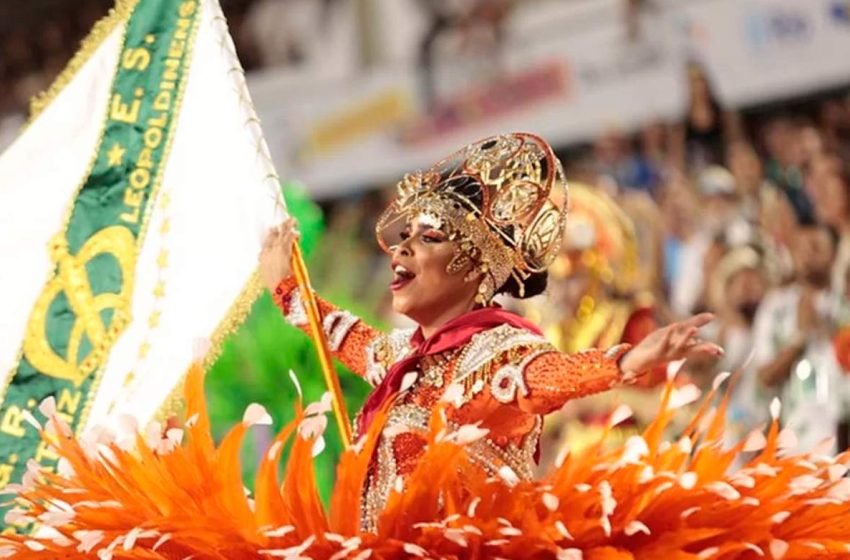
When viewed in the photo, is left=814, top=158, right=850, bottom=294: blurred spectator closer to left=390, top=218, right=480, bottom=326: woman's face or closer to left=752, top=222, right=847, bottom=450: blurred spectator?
left=752, top=222, right=847, bottom=450: blurred spectator

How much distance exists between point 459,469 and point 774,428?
43cm

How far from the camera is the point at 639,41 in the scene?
294 inches

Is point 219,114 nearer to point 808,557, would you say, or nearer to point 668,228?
point 808,557

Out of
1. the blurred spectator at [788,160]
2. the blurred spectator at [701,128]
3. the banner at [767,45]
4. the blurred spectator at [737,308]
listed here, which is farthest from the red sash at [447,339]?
the blurred spectator at [701,128]

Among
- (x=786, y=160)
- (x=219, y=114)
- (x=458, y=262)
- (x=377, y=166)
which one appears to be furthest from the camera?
(x=377, y=166)

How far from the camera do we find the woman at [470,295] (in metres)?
2.60

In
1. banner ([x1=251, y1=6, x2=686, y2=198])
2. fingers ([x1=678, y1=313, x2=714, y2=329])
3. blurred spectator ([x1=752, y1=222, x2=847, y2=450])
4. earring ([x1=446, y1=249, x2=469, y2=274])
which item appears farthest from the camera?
banner ([x1=251, y1=6, x2=686, y2=198])

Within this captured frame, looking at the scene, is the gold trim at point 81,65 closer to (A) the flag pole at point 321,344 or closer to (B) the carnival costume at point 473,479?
(A) the flag pole at point 321,344

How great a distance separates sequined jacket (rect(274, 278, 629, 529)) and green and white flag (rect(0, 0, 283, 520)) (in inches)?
22.3

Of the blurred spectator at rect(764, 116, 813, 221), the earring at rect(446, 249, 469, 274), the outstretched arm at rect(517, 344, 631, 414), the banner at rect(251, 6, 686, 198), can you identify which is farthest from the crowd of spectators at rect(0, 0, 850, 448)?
the outstretched arm at rect(517, 344, 631, 414)

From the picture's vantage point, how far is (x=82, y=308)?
335 centimetres

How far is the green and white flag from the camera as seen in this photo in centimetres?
318

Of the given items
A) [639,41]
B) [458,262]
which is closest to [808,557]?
[458,262]

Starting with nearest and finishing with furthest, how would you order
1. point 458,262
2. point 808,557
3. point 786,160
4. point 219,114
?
1. point 808,557
2. point 458,262
3. point 219,114
4. point 786,160
